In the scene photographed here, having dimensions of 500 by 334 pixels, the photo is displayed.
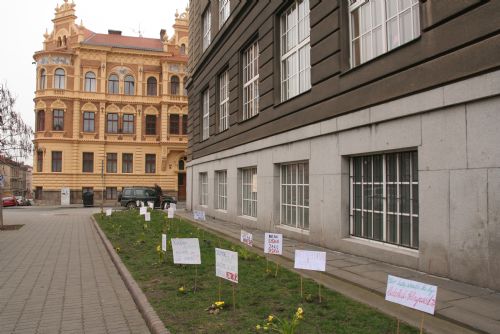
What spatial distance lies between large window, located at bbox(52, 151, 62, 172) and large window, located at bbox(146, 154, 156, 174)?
8.83m

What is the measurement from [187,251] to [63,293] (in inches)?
85.7

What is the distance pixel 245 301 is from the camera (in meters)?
5.48

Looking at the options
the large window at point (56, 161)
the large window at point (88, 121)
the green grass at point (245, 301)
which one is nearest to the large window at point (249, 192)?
the green grass at point (245, 301)

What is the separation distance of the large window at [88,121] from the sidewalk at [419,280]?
135 feet

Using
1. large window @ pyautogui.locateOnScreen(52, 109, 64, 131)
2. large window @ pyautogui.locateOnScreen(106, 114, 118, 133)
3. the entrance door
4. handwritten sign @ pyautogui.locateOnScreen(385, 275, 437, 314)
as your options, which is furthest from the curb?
large window @ pyautogui.locateOnScreen(106, 114, 118, 133)

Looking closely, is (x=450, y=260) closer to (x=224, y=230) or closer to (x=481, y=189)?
(x=481, y=189)

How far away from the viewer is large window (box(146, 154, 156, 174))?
4631cm

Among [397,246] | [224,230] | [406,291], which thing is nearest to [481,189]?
[397,246]

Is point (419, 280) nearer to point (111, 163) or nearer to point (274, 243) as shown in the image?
point (274, 243)

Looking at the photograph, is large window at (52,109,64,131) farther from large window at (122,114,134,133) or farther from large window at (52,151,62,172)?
large window at (122,114,134,133)

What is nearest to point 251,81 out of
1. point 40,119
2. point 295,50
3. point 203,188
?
point 295,50

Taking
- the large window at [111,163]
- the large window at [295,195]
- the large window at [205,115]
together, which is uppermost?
the large window at [205,115]

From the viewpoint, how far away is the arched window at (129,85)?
4644 centimetres

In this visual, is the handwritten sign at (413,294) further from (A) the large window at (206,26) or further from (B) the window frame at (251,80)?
(A) the large window at (206,26)
